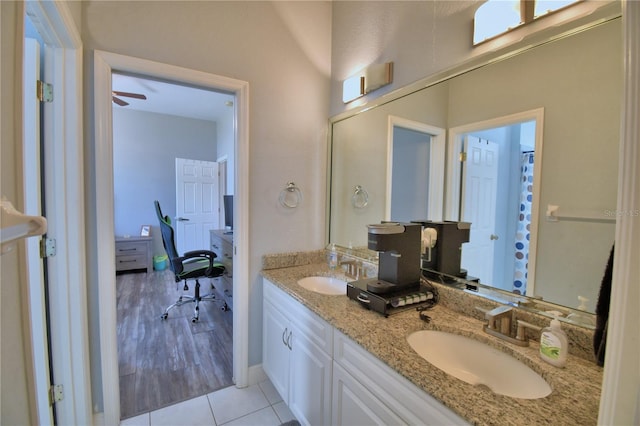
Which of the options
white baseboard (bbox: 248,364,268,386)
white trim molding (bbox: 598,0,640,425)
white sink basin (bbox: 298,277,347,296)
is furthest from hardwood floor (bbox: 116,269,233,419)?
white trim molding (bbox: 598,0,640,425)

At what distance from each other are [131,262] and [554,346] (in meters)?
5.50

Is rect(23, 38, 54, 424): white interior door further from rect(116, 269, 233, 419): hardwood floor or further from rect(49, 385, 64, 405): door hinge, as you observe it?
rect(116, 269, 233, 419): hardwood floor

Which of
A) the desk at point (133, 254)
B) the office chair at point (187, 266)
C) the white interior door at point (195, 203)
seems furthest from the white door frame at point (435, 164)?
the desk at point (133, 254)

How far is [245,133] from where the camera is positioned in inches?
74.5

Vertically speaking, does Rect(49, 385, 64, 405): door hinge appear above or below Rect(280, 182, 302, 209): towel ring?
below

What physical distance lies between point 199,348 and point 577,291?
8.83ft

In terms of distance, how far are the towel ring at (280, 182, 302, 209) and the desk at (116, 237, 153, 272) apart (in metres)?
3.87

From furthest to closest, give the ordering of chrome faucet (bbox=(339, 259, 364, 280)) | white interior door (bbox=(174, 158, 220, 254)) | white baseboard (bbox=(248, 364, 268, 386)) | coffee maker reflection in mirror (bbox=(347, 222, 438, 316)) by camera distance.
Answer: white interior door (bbox=(174, 158, 220, 254)) < white baseboard (bbox=(248, 364, 268, 386)) < chrome faucet (bbox=(339, 259, 364, 280)) < coffee maker reflection in mirror (bbox=(347, 222, 438, 316))

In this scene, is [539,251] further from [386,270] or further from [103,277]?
[103,277]

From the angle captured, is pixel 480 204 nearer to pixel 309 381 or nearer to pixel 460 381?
pixel 460 381

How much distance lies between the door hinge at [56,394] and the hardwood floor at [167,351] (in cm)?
43

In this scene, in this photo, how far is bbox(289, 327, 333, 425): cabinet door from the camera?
51.3 inches

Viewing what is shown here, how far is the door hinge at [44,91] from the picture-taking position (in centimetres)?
135

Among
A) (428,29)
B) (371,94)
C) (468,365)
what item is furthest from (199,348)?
(428,29)
